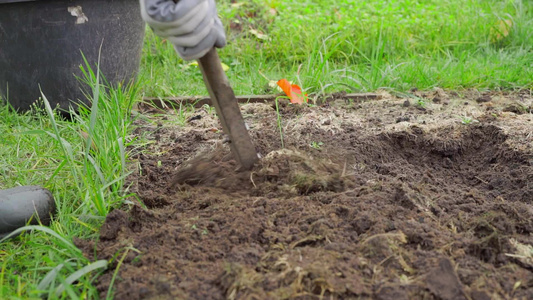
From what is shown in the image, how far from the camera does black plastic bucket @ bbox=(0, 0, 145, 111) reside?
10.4 feet

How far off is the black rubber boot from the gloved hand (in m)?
0.86

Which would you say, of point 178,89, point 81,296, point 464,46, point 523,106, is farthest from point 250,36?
point 81,296

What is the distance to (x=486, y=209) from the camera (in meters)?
2.01

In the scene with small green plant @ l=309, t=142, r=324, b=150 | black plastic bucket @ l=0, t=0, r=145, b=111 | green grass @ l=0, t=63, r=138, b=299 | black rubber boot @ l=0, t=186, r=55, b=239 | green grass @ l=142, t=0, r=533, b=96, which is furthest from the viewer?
green grass @ l=142, t=0, r=533, b=96

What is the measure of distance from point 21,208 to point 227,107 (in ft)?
2.86

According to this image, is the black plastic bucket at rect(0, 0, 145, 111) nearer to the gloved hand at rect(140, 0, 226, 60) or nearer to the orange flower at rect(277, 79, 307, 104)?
the orange flower at rect(277, 79, 307, 104)

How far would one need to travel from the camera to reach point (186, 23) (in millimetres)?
1646

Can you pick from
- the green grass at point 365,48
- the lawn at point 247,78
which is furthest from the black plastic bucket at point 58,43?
the green grass at point 365,48

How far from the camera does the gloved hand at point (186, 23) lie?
162 cm

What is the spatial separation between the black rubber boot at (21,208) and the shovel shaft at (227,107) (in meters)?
0.77

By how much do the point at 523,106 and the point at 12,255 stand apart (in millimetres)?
2718

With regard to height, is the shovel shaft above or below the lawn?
above

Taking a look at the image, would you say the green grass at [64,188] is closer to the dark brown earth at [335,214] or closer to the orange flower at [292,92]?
the dark brown earth at [335,214]

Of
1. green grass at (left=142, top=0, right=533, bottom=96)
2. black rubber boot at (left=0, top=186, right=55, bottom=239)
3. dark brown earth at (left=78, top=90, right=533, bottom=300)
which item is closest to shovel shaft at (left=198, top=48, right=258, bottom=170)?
dark brown earth at (left=78, top=90, right=533, bottom=300)
